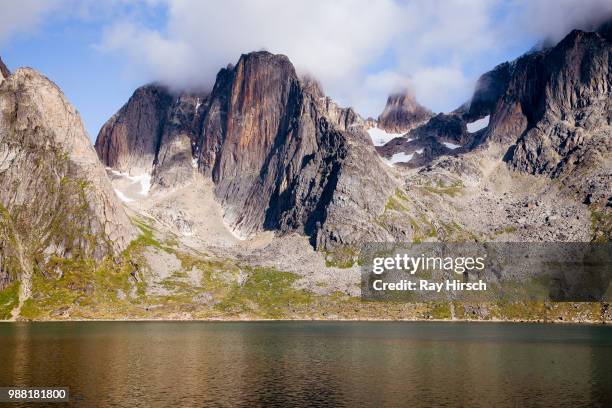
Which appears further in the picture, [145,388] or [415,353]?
[415,353]

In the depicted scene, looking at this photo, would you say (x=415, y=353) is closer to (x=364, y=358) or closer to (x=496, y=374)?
(x=364, y=358)

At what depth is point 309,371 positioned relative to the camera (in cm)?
11125

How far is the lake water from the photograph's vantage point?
85562 millimetres

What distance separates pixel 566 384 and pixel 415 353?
4701cm

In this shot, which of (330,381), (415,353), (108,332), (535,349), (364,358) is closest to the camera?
(330,381)

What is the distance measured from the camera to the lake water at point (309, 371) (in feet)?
281

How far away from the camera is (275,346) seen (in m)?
157

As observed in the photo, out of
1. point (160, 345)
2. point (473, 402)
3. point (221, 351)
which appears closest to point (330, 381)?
point (473, 402)

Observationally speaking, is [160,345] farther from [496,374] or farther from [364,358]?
[496,374]

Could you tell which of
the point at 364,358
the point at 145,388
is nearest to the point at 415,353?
the point at 364,358

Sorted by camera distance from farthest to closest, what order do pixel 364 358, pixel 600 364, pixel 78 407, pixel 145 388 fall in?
pixel 364 358 → pixel 600 364 → pixel 145 388 → pixel 78 407

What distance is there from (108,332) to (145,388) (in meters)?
111

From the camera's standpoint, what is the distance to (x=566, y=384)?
9738 cm

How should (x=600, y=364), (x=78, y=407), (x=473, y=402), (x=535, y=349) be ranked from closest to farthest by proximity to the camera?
(x=78, y=407) → (x=473, y=402) → (x=600, y=364) → (x=535, y=349)
